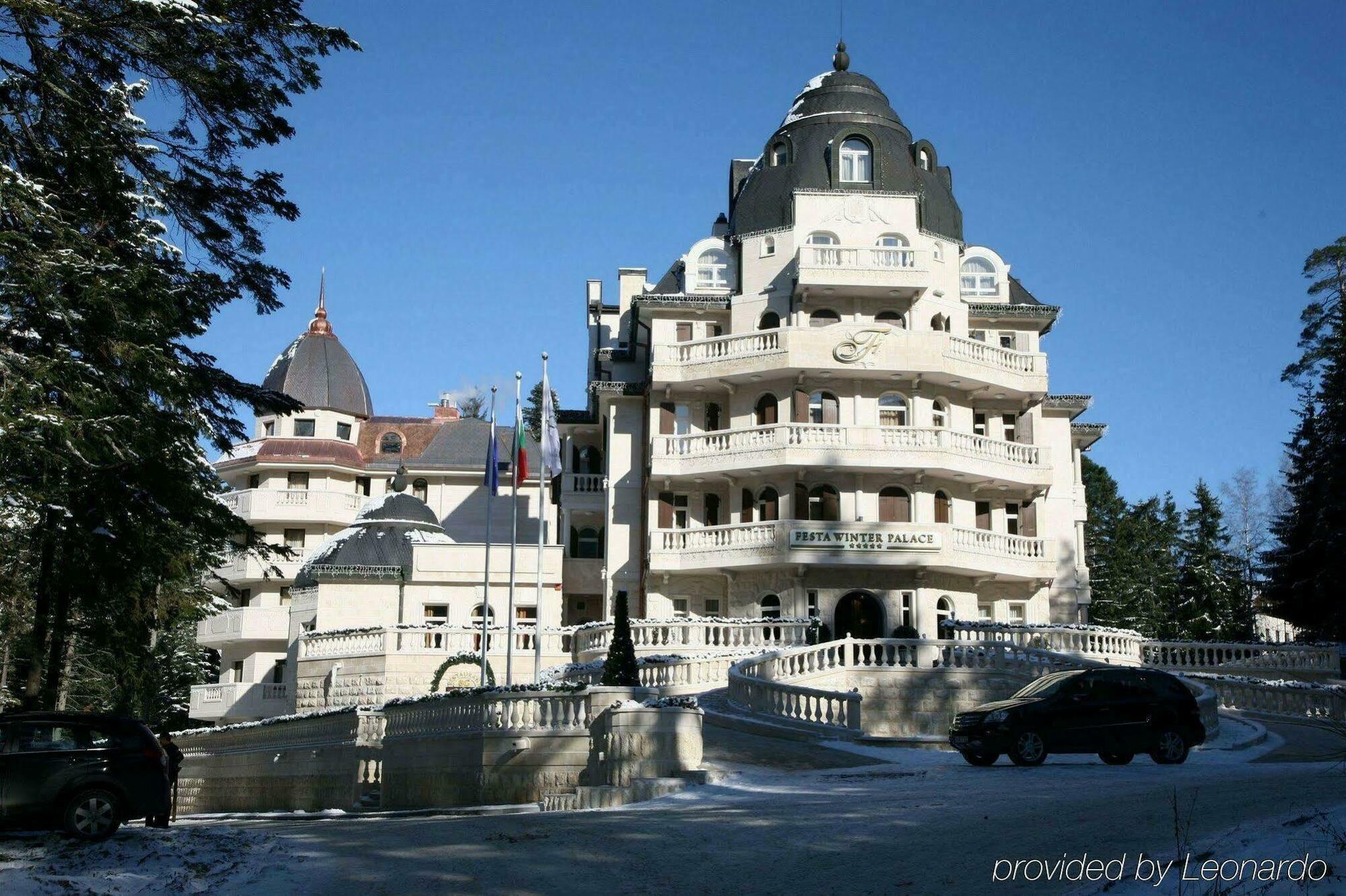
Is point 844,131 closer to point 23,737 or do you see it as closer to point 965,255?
point 965,255

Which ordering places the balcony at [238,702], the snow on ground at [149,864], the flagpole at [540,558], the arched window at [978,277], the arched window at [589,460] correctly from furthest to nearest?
the arched window at [589,460]
the arched window at [978,277]
the balcony at [238,702]
the flagpole at [540,558]
the snow on ground at [149,864]

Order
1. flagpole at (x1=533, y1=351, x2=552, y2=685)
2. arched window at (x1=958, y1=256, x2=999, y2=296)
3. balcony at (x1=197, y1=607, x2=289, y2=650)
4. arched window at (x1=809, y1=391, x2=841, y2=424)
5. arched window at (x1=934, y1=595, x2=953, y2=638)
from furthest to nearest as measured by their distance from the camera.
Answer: balcony at (x1=197, y1=607, x2=289, y2=650) < arched window at (x1=958, y1=256, x2=999, y2=296) < arched window at (x1=809, y1=391, x2=841, y2=424) < arched window at (x1=934, y1=595, x2=953, y2=638) < flagpole at (x1=533, y1=351, x2=552, y2=685)

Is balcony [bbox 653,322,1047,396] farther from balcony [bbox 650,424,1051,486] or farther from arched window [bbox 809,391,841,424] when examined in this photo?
balcony [bbox 650,424,1051,486]

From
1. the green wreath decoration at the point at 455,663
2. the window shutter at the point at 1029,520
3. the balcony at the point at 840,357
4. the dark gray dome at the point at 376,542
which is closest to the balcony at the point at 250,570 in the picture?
the dark gray dome at the point at 376,542

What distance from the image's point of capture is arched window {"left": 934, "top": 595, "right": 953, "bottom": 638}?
46281 mm

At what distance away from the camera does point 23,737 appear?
16297 millimetres

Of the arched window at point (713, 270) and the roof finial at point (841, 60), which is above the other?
the roof finial at point (841, 60)

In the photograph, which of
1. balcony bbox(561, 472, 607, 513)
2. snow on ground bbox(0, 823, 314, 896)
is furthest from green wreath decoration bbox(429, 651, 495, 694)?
snow on ground bbox(0, 823, 314, 896)

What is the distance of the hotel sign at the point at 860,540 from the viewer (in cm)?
4475

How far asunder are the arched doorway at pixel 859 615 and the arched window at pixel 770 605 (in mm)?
1894

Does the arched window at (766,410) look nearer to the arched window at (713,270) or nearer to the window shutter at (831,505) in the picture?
the window shutter at (831,505)

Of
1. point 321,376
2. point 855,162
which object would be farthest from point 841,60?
point 321,376

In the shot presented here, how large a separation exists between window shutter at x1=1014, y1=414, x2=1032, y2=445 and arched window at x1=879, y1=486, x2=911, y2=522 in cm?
568

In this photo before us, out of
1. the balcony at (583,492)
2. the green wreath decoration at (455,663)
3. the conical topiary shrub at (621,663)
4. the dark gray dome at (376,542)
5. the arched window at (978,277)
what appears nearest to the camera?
the conical topiary shrub at (621,663)
